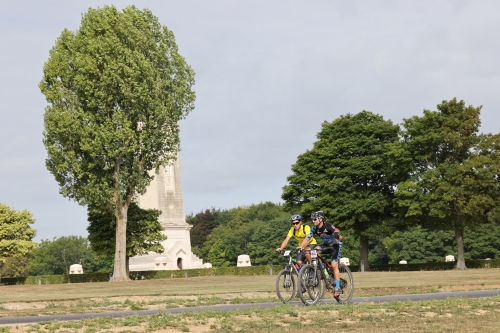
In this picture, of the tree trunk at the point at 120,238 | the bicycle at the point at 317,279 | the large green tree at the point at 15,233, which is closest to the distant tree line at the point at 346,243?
the large green tree at the point at 15,233

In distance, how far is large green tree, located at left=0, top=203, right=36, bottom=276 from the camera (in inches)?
2849

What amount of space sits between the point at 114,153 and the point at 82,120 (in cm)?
322

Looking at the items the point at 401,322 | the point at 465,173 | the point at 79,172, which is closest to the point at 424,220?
the point at 465,173

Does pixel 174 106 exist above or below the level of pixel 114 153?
above

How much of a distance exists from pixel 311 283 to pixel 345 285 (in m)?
1.14

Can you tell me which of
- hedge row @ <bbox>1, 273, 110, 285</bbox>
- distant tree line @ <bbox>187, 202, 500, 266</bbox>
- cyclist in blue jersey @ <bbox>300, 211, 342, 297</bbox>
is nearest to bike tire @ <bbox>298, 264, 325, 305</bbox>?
cyclist in blue jersey @ <bbox>300, 211, 342, 297</bbox>

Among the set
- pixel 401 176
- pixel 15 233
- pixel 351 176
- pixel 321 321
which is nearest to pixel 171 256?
pixel 15 233

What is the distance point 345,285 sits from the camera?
64.8 feet

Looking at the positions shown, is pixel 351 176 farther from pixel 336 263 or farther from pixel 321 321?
pixel 321 321

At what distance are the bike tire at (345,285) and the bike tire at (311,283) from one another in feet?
2.36

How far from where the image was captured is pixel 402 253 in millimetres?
111188

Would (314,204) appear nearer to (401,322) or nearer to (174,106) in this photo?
(174,106)

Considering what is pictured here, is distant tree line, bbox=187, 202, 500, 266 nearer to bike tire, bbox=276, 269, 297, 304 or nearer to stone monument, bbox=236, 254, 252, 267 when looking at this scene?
stone monument, bbox=236, 254, 252, 267

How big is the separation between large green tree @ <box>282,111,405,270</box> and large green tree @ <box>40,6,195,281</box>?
18946 millimetres
